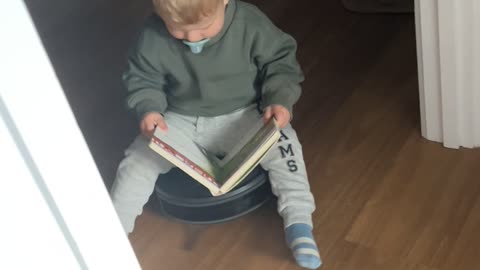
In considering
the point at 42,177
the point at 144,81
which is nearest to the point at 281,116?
Answer: the point at 144,81

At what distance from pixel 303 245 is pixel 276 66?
1.02 ft

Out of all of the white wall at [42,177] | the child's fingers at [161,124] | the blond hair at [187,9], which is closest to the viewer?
the white wall at [42,177]

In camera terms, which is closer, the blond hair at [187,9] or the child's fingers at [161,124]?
the blond hair at [187,9]

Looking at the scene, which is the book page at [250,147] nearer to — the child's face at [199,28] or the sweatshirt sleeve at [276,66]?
the sweatshirt sleeve at [276,66]

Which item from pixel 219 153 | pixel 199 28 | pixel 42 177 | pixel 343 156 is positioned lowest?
pixel 343 156

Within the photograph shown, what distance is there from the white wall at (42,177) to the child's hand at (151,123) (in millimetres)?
498

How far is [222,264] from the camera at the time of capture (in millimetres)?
1248

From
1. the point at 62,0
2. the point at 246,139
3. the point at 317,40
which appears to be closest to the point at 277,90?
the point at 246,139

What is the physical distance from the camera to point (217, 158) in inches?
50.7

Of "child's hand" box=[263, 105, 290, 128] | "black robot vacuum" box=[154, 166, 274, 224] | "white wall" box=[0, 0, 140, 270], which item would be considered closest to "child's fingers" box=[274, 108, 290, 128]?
"child's hand" box=[263, 105, 290, 128]

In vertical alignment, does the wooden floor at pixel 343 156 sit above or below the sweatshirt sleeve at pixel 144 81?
below

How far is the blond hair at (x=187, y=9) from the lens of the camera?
114 cm

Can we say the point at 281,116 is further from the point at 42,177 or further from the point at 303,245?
the point at 42,177

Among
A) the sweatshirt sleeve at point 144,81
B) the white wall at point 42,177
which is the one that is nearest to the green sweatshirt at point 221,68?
the sweatshirt sleeve at point 144,81
